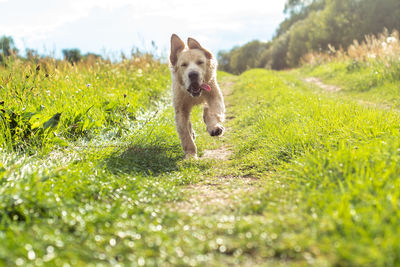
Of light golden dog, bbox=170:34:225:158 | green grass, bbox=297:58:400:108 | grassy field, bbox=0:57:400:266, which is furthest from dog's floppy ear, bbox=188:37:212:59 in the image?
green grass, bbox=297:58:400:108

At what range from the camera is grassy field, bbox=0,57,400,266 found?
151cm

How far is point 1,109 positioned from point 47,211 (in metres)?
1.97

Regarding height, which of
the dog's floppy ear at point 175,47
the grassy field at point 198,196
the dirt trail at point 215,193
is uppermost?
the dog's floppy ear at point 175,47

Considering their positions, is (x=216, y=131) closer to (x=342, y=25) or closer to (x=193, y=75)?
(x=193, y=75)

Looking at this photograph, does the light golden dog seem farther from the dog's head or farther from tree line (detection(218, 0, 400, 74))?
tree line (detection(218, 0, 400, 74))

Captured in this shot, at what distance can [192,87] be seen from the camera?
4.11 metres

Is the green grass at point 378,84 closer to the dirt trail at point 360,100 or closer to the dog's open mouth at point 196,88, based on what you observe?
the dirt trail at point 360,100

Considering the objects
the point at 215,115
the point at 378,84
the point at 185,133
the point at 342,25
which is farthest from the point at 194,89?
the point at 342,25

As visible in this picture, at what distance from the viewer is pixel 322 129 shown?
3590 millimetres

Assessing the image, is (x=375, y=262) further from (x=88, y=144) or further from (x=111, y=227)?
(x=88, y=144)

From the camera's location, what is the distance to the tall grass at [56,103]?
3.41 meters

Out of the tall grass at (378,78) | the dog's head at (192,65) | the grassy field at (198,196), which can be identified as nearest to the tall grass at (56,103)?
the grassy field at (198,196)

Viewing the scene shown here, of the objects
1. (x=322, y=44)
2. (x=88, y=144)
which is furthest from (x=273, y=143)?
(x=322, y=44)

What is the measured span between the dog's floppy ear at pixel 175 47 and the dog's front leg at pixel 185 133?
0.73 metres
